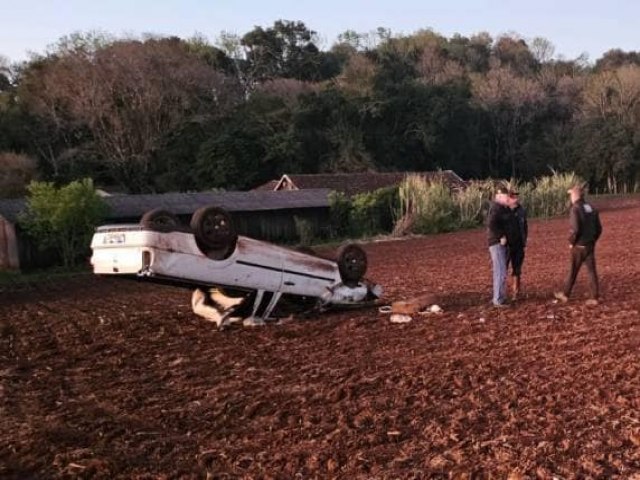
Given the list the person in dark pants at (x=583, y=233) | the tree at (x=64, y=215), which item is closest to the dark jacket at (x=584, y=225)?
the person in dark pants at (x=583, y=233)

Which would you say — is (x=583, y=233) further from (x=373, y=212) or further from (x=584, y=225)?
(x=373, y=212)

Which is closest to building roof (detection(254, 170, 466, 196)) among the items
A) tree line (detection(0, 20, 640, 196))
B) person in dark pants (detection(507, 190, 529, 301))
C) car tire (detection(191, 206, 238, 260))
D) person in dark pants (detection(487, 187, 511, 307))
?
tree line (detection(0, 20, 640, 196))

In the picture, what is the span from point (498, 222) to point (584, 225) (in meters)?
1.27

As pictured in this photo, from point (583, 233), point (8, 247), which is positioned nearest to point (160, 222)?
point (583, 233)

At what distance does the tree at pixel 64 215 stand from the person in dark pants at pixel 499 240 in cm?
1748

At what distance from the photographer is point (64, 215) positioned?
24.4m

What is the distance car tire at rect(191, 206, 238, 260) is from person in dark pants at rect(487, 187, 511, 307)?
376 centimetres

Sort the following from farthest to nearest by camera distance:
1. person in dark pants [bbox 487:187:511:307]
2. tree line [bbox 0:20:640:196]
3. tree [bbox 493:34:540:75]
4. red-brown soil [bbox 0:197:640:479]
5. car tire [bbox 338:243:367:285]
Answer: tree [bbox 493:34:540:75] < tree line [bbox 0:20:640:196] < car tire [bbox 338:243:367:285] < person in dark pants [bbox 487:187:511:307] < red-brown soil [bbox 0:197:640:479]

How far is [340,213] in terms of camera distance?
35.5m

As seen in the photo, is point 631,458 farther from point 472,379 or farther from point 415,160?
point 415,160

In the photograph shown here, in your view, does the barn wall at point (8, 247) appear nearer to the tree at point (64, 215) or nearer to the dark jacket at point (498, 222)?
the tree at point (64, 215)

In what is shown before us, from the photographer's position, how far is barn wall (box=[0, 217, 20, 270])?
1008 inches

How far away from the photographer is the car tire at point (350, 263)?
11.4 m

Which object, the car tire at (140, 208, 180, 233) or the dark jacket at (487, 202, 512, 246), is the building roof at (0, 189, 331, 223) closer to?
the car tire at (140, 208, 180, 233)
